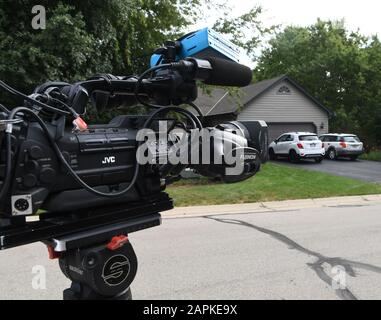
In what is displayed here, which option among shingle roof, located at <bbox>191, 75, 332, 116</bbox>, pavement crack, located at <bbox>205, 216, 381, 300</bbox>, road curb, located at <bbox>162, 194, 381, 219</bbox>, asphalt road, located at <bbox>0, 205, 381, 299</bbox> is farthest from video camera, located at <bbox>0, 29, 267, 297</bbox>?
shingle roof, located at <bbox>191, 75, 332, 116</bbox>

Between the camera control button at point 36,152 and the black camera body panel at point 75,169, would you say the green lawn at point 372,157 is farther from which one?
the camera control button at point 36,152

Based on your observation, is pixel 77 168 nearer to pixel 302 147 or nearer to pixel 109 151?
pixel 109 151

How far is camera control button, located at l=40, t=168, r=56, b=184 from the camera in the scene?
5.49 ft

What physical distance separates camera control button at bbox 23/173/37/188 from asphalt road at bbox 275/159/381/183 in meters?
15.6

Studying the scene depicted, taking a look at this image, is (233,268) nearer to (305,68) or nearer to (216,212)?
(216,212)

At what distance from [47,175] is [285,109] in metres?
26.0

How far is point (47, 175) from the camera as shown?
66.3 inches

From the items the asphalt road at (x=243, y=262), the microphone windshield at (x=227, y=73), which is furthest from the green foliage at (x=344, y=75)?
the microphone windshield at (x=227, y=73)

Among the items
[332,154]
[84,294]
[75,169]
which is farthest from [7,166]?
[332,154]

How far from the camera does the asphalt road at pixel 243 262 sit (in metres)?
4.45

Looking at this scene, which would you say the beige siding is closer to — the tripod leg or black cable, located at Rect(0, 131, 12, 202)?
the tripod leg

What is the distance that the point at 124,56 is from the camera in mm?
12664

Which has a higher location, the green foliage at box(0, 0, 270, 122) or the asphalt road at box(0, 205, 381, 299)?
the green foliage at box(0, 0, 270, 122)

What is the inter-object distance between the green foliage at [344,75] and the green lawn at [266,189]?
54.1 feet
